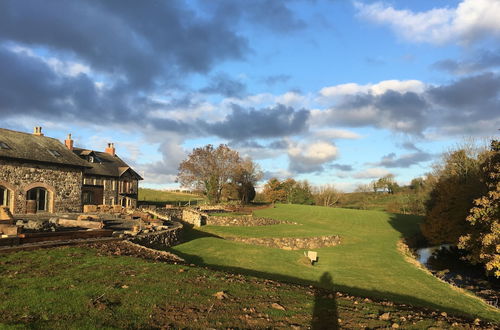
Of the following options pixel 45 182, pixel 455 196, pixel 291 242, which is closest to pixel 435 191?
pixel 455 196

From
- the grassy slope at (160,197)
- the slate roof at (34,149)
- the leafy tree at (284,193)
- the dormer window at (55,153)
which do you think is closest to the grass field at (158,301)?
the slate roof at (34,149)

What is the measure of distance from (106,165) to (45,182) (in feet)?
57.9

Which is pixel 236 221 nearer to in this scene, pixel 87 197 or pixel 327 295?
pixel 87 197

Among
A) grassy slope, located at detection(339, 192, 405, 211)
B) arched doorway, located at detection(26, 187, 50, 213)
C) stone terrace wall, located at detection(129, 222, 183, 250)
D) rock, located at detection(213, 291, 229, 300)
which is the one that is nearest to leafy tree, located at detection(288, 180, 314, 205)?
grassy slope, located at detection(339, 192, 405, 211)

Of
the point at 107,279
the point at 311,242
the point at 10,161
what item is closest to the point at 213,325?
the point at 107,279

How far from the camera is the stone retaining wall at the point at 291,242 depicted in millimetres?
33000

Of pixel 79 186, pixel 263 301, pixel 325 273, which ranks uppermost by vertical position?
pixel 79 186

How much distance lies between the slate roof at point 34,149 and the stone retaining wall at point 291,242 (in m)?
21.3

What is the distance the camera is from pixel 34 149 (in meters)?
36.8

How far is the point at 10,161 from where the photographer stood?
33344mm

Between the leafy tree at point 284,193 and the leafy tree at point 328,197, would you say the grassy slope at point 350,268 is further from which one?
the leafy tree at point 328,197

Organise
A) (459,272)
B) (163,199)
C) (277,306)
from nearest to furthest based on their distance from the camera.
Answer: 1. (277,306)
2. (459,272)
3. (163,199)

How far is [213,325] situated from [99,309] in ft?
8.74

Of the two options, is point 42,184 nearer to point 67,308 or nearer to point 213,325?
point 67,308
